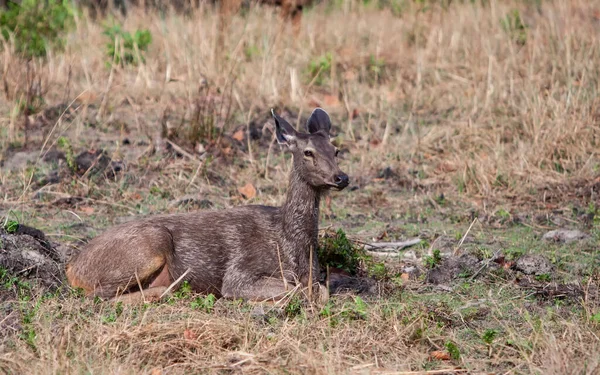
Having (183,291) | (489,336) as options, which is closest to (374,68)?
(183,291)

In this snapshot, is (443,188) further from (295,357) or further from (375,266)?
(295,357)

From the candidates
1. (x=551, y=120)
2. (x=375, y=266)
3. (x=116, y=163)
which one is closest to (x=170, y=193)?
(x=116, y=163)

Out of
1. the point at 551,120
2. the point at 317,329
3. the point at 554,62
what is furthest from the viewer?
the point at 554,62

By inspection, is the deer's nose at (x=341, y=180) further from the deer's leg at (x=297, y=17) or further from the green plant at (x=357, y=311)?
the deer's leg at (x=297, y=17)

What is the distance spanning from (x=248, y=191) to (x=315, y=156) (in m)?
2.94

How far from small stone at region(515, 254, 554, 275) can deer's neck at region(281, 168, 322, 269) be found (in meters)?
1.74

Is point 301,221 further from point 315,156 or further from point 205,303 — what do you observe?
Result: point 205,303

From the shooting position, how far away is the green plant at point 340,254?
24.8ft

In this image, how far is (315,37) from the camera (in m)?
13.6

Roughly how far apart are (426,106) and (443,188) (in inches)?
103

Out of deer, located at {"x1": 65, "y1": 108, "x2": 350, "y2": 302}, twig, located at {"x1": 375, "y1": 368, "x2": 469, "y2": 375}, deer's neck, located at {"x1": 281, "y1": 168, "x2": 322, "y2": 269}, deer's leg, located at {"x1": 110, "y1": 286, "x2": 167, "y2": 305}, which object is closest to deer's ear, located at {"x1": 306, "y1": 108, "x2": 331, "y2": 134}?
deer, located at {"x1": 65, "y1": 108, "x2": 350, "y2": 302}

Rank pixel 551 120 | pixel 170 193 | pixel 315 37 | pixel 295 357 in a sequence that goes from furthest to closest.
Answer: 1. pixel 315 37
2. pixel 551 120
3. pixel 170 193
4. pixel 295 357

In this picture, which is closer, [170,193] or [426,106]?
[170,193]

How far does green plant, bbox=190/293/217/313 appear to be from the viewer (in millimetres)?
6273
